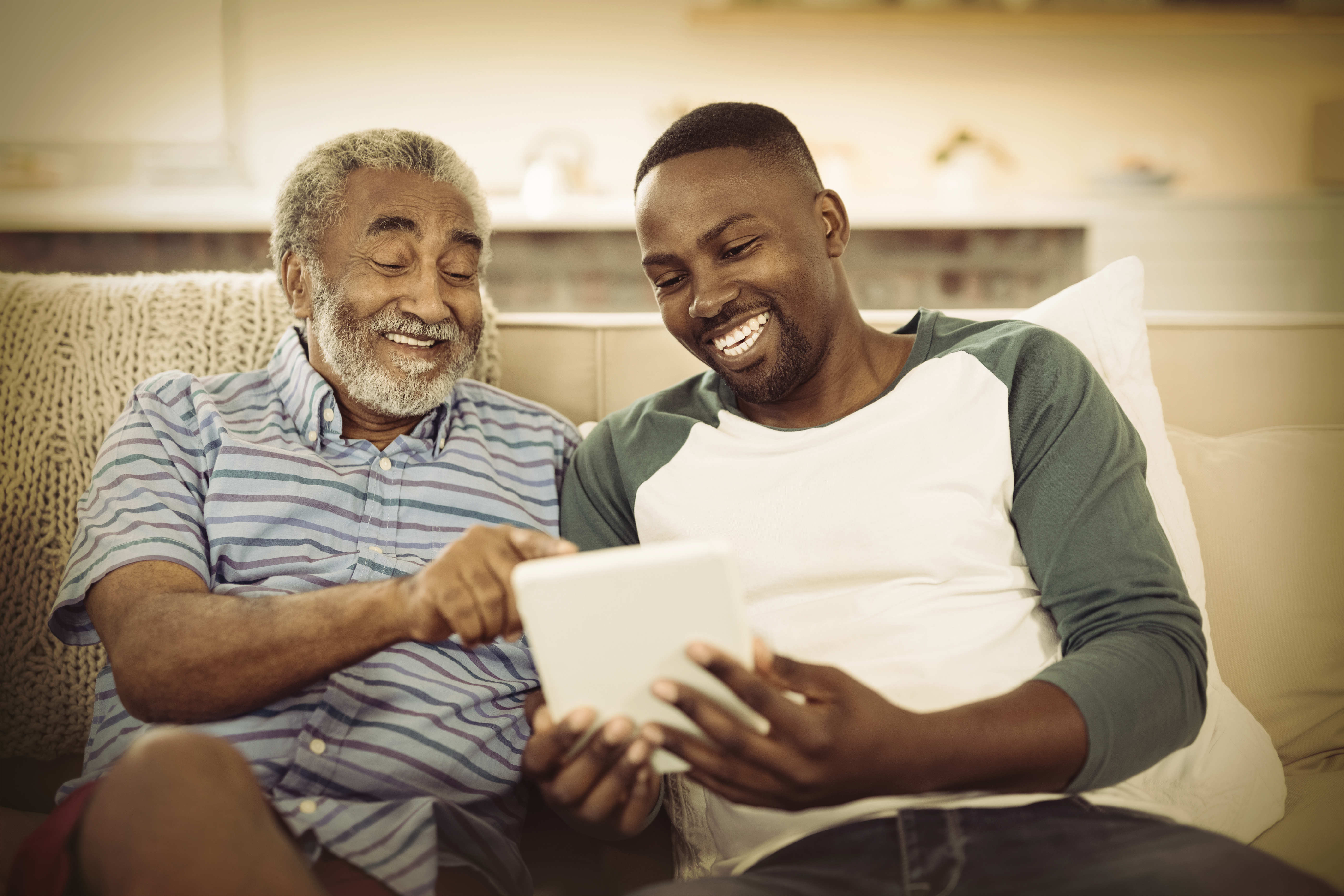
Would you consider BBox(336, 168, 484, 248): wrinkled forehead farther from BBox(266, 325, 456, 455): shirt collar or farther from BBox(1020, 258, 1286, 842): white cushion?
BBox(1020, 258, 1286, 842): white cushion

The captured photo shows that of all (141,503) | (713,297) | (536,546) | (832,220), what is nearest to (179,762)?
(536,546)

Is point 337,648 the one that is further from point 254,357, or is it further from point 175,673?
point 254,357

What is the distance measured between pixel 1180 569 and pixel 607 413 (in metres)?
0.82

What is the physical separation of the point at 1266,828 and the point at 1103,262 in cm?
304

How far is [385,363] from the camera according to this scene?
1.11 meters

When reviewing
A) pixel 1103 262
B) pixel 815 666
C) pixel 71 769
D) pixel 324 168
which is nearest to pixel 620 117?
pixel 1103 262

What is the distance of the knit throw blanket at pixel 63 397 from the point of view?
45.9 inches

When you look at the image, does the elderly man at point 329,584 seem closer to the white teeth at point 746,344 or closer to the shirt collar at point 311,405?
the shirt collar at point 311,405

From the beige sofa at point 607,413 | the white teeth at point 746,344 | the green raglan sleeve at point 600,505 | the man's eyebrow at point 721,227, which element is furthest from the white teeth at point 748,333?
the beige sofa at point 607,413

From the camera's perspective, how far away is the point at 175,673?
2.66ft

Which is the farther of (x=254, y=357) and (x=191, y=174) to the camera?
(x=191, y=174)

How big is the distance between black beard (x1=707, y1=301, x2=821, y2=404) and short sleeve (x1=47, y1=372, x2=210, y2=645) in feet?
2.04

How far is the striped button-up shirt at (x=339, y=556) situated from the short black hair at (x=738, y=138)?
0.41m

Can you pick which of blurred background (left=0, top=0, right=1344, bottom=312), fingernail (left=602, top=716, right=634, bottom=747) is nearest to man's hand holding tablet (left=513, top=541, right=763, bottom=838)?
fingernail (left=602, top=716, right=634, bottom=747)
